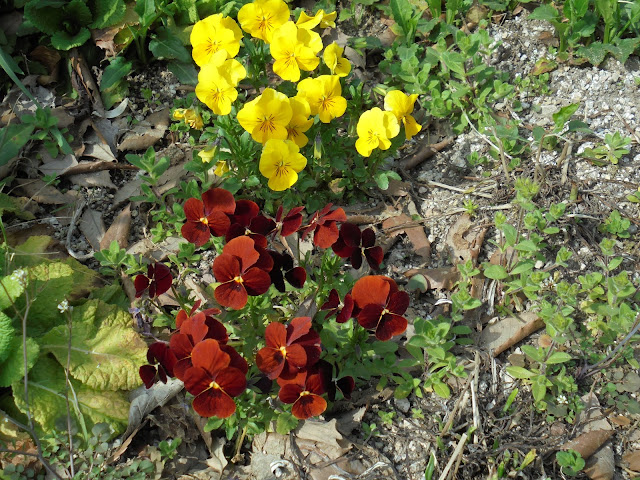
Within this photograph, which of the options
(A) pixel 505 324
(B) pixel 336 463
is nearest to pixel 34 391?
(B) pixel 336 463

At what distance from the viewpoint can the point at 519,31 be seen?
411 centimetres

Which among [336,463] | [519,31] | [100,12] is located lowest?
[336,463]

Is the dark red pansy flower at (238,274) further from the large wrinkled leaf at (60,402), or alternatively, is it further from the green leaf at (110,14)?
the green leaf at (110,14)

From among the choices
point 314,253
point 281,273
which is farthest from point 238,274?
point 314,253

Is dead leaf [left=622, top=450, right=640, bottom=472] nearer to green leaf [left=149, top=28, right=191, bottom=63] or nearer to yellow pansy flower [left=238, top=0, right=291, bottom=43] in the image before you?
yellow pansy flower [left=238, top=0, right=291, bottom=43]

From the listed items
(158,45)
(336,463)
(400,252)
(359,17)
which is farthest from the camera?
(359,17)

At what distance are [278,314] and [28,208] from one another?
1541 mm

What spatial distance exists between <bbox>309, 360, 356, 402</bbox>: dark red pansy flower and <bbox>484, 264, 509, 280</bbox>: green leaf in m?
0.83

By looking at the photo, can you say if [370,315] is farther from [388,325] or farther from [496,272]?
[496,272]

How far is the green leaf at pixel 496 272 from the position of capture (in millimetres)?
2848

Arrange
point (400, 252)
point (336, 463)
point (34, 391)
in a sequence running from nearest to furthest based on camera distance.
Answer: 1. point (336, 463)
2. point (34, 391)
3. point (400, 252)

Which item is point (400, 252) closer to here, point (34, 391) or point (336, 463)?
point (336, 463)

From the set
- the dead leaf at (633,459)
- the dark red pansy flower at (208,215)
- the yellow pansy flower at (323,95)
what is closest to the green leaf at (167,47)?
the yellow pansy flower at (323,95)

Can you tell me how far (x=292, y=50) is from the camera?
3012 millimetres
